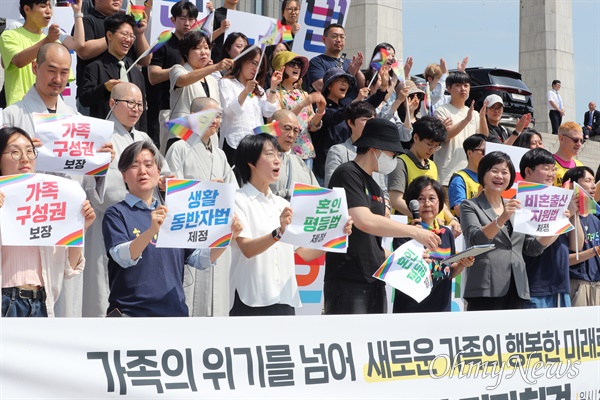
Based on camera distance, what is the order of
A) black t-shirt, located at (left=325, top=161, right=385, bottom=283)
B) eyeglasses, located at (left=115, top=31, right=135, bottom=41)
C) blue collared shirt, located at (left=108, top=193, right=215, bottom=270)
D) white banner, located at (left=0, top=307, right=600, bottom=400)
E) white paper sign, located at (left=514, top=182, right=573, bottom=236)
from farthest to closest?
eyeglasses, located at (left=115, top=31, right=135, bottom=41) → white paper sign, located at (left=514, top=182, right=573, bottom=236) → black t-shirt, located at (left=325, top=161, right=385, bottom=283) → blue collared shirt, located at (left=108, top=193, right=215, bottom=270) → white banner, located at (left=0, top=307, right=600, bottom=400)

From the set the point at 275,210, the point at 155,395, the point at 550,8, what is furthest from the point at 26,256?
the point at 550,8

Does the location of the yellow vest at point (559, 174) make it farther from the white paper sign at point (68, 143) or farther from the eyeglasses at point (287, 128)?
the white paper sign at point (68, 143)

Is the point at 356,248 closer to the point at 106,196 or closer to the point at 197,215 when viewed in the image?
the point at 197,215

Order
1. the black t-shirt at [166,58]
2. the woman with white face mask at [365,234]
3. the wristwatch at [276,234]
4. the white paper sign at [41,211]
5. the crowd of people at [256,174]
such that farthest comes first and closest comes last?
the black t-shirt at [166,58] → the woman with white face mask at [365,234] → the wristwatch at [276,234] → the crowd of people at [256,174] → the white paper sign at [41,211]

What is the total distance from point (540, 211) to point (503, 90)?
44.4 feet

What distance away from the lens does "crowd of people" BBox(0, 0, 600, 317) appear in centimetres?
569

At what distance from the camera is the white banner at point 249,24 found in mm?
10578

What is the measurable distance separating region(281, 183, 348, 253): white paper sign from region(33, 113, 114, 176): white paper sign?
1.28 m

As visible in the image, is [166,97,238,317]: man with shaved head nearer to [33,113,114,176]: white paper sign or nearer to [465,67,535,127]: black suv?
[33,113,114,176]: white paper sign

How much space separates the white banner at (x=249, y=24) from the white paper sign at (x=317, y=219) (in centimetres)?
484

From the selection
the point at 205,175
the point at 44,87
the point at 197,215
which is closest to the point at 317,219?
the point at 197,215

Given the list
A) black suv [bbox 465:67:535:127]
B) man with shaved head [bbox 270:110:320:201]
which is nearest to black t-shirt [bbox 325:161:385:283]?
man with shaved head [bbox 270:110:320:201]

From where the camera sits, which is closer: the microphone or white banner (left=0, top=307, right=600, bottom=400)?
white banner (left=0, top=307, right=600, bottom=400)

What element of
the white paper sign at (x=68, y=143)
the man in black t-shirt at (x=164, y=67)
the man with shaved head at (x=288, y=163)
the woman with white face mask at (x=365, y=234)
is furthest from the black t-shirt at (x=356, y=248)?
the man in black t-shirt at (x=164, y=67)
